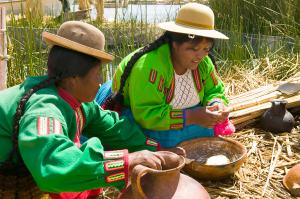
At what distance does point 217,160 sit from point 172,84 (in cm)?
66

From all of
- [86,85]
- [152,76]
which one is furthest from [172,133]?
[86,85]

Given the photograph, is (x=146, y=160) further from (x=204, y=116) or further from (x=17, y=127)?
(x=204, y=116)

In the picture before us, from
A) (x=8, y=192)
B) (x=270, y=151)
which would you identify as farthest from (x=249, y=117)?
(x=8, y=192)

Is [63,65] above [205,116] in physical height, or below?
above

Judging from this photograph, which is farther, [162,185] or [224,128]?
[224,128]

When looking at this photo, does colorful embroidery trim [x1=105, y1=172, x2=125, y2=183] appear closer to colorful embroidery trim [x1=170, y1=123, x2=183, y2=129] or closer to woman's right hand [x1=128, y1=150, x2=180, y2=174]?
woman's right hand [x1=128, y1=150, x2=180, y2=174]

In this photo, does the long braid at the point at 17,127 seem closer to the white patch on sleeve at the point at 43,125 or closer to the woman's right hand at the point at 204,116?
the white patch on sleeve at the point at 43,125

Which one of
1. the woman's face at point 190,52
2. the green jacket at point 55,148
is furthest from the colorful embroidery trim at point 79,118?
the woman's face at point 190,52

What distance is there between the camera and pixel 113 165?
2.02 m

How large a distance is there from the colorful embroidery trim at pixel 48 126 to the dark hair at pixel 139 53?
1340 millimetres

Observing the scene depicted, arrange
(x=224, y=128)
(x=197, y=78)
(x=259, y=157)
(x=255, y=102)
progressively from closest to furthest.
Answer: (x=197, y=78) < (x=224, y=128) < (x=259, y=157) < (x=255, y=102)

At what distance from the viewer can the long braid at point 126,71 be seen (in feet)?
10.8

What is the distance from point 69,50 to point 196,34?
119 cm

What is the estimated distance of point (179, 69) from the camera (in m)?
3.47
